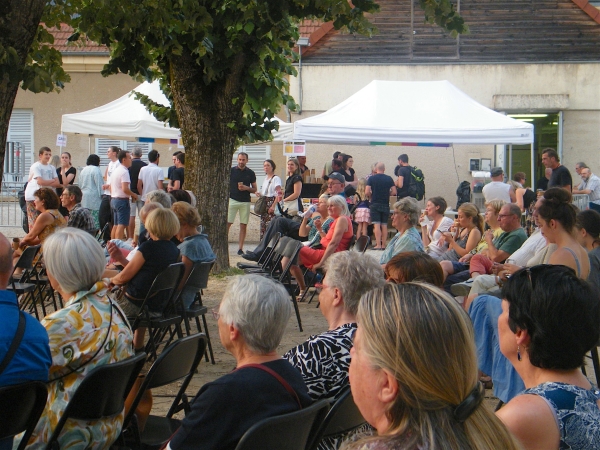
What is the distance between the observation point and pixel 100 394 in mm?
3010

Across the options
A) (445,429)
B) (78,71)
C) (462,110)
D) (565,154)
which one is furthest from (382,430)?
(78,71)

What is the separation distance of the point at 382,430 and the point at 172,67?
910cm

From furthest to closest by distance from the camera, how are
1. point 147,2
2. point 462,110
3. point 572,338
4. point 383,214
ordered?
point 383,214
point 462,110
point 147,2
point 572,338

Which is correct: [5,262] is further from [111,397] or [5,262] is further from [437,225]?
[437,225]

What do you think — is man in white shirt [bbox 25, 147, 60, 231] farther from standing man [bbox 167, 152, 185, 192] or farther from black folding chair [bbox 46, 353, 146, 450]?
black folding chair [bbox 46, 353, 146, 450]

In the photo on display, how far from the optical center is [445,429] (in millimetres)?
1382

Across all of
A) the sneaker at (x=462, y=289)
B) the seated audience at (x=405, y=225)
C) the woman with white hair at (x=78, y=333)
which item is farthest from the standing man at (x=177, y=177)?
the woman with white hair at (x=78, y=333)

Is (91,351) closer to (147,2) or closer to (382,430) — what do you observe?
(382,430)

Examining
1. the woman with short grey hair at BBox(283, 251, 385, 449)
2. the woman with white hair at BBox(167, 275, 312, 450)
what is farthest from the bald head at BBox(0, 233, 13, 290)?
the woman with short grey hair at BBox(283, 251, 385, 449)

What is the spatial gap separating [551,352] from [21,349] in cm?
A: 191

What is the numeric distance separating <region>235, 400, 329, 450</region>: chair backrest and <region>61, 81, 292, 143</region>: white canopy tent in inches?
462

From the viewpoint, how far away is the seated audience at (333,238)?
8734 millimetres

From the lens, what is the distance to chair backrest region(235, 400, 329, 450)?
2.33 meters

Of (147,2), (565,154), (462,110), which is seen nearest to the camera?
(147,2)
